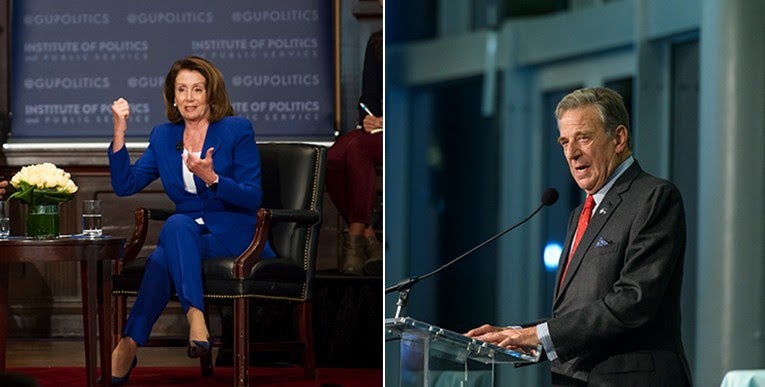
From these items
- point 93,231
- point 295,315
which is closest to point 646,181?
point 93,231

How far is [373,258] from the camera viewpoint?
5.80m

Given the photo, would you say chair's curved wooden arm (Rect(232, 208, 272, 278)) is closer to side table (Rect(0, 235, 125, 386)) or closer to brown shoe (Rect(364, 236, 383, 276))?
side table (Rect(0, 235, 125, 386))

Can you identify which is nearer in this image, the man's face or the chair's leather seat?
the man's face

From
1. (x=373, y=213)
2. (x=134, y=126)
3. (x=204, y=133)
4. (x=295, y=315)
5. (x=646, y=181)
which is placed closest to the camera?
(x=646, y=181)

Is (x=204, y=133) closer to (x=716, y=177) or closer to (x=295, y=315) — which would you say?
(x=295, y=315)

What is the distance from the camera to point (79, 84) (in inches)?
266

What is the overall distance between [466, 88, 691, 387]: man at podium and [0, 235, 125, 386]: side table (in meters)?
2.25

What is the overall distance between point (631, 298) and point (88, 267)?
260cm

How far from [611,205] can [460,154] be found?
466 mm

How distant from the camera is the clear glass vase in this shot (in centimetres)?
473

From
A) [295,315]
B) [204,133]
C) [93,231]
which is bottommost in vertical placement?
[295,315]

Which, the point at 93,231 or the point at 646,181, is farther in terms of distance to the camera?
the point at 93,231

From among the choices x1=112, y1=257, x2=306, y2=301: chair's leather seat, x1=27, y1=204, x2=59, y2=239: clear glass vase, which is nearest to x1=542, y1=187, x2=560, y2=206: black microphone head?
x1=112, y1=257, x2=306, y2=301: chair's leather seat

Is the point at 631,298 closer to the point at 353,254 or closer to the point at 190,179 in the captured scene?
the point at 190,179
